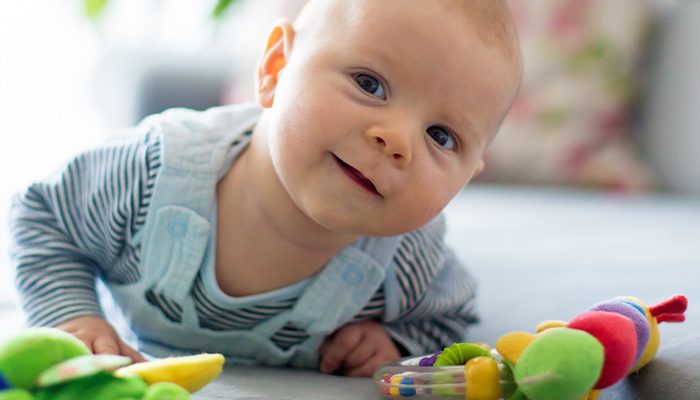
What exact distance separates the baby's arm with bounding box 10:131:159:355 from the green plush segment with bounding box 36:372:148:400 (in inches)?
10.6

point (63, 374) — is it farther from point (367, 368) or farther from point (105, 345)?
point (367, 368)

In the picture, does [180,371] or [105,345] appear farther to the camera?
[105,345]

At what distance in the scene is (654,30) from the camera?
202cm

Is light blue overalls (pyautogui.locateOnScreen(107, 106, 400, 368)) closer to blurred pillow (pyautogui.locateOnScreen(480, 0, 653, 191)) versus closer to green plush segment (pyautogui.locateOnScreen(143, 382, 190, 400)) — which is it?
green plush segment (pyautogui.locateOnScreen(143, 382, 190, 400))

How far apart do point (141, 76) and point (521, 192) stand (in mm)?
847

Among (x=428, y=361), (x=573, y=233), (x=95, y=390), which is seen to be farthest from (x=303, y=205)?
(x=573, y=233)

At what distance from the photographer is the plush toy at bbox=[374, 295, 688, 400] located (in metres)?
0.50

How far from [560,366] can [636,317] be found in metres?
0.12

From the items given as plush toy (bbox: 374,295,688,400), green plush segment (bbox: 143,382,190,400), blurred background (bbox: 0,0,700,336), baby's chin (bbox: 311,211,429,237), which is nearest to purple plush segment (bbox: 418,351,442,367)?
plush toy (bbox: 374,295,688,400)

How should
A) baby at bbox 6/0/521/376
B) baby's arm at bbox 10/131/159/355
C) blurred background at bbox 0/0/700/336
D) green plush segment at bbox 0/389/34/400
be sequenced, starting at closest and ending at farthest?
green plush segment at bbox 0/389/34/400
baby at bbox 6/0/521/376
baby's arm at bbox 10/131/159/355
blurred background at bbox 0/0/700/336

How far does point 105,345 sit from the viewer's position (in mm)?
711

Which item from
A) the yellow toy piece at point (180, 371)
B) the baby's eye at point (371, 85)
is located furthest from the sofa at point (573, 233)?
the baby's eye at point (371, 85)

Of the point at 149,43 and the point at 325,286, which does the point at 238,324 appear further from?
the point at 149,43

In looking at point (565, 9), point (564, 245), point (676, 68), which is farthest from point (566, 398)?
point (676, 68)
